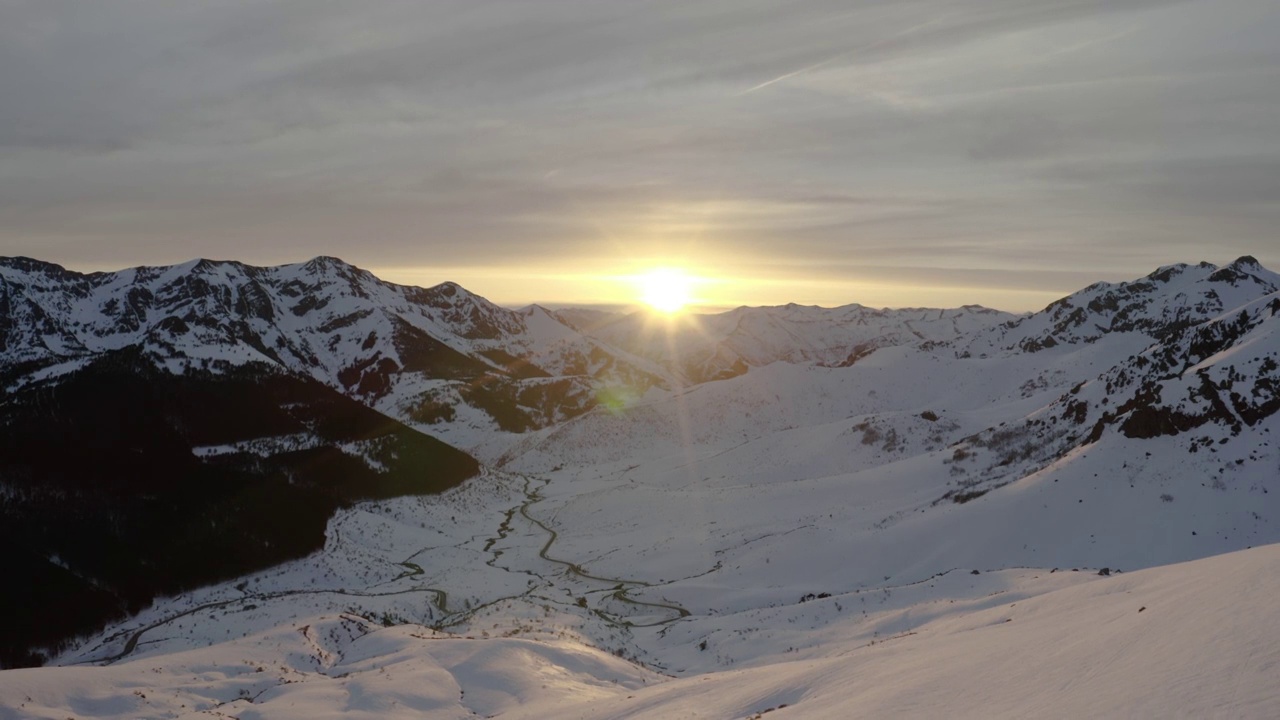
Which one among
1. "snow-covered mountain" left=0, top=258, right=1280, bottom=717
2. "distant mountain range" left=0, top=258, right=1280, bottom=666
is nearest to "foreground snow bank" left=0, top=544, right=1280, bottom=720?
"snow-covered mountain" left=0, top=258, right=1280, bottom=717

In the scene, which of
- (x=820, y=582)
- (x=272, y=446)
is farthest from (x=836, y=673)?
(x=272, y=446)

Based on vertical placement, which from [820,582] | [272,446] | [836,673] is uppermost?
[272,446]

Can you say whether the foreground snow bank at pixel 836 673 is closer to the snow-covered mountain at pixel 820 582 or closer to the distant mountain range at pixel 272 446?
the snow-covered mountain at pixel 820 582

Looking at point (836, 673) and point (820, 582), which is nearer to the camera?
point (836, 673)

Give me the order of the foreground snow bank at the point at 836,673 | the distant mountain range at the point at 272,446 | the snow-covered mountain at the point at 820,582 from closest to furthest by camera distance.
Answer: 1. the foreground snow bank at the point at 836,673
2. the snow-covered mountain at the point at 820,582
3. the distant mountain range at the point at 272,446

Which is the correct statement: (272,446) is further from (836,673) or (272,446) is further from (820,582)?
(836,673)

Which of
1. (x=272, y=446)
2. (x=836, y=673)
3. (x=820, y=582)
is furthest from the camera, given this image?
(x=272, y=446)

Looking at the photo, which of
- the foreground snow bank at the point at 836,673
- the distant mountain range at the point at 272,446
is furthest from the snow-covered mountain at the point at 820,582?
the distant mountain range at the point at 272,446

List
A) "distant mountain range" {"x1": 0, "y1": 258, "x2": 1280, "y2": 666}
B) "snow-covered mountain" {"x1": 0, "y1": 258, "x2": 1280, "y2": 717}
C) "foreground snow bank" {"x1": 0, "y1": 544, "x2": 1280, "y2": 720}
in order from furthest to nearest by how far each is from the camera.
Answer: "distant mountain range" {"x1": 0, "y1": 258, "x2": 1280, "y2": 666} → "snow-covered mountain" {"x1": 0, "y1": 258, "x2": 1280, "y2": 717} → "foreground snow bank" {"x1": 0, "y1": 544, "x2": 1280, "y2": 720}

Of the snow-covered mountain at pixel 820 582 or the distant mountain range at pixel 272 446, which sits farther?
the distant mountain range at pixel 272 446

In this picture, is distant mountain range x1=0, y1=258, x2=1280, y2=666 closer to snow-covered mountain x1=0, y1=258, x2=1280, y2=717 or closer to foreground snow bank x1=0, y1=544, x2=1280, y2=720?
snow-covered mountain x1=0, y1=258, x2=1280, y2=717

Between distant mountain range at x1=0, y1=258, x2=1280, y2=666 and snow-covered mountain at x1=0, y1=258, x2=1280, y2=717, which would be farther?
distant mountain range at x1=0, y1=258, x2=1280, y2=666

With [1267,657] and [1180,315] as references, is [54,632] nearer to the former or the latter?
[1267,657]

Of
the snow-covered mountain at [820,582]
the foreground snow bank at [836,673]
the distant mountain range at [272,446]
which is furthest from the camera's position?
the distant mountain range at [272,446]
